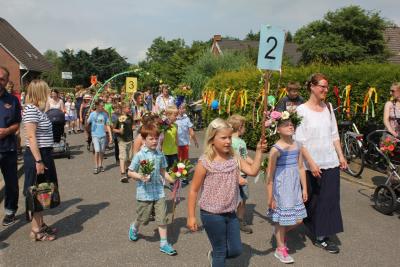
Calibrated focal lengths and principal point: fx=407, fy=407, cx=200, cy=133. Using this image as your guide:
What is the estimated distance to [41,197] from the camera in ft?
16.3

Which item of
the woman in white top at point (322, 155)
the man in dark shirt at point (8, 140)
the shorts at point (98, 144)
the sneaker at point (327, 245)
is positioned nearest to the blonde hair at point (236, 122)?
the woman in white top at point (322, 155)

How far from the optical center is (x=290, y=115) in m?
4.48

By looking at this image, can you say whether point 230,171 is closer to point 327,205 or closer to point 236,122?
point 236,122

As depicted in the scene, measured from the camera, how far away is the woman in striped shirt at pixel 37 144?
16.1 feet

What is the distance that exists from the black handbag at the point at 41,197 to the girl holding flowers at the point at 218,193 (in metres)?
2.20

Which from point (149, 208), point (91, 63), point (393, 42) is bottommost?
point (149, 208)

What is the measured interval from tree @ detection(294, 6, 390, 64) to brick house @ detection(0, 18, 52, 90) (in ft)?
92.0

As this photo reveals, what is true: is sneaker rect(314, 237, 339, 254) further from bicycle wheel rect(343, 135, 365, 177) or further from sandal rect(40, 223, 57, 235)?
bicycle wheel rect(343, 135, 365, 177)

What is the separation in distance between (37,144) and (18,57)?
4195cm

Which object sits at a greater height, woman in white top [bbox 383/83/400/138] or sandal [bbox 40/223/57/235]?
woman in white top [bbox 383/83/400/138]

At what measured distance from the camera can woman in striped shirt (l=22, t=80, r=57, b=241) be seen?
4.91 meters

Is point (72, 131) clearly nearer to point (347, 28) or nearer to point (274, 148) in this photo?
point (274, 148)

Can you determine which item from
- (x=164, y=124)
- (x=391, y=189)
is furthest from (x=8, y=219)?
(x=391, y=189)

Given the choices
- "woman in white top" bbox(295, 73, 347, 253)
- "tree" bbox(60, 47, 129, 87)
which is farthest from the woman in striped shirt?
"tree" bbox(60, 47, 129, 87)
